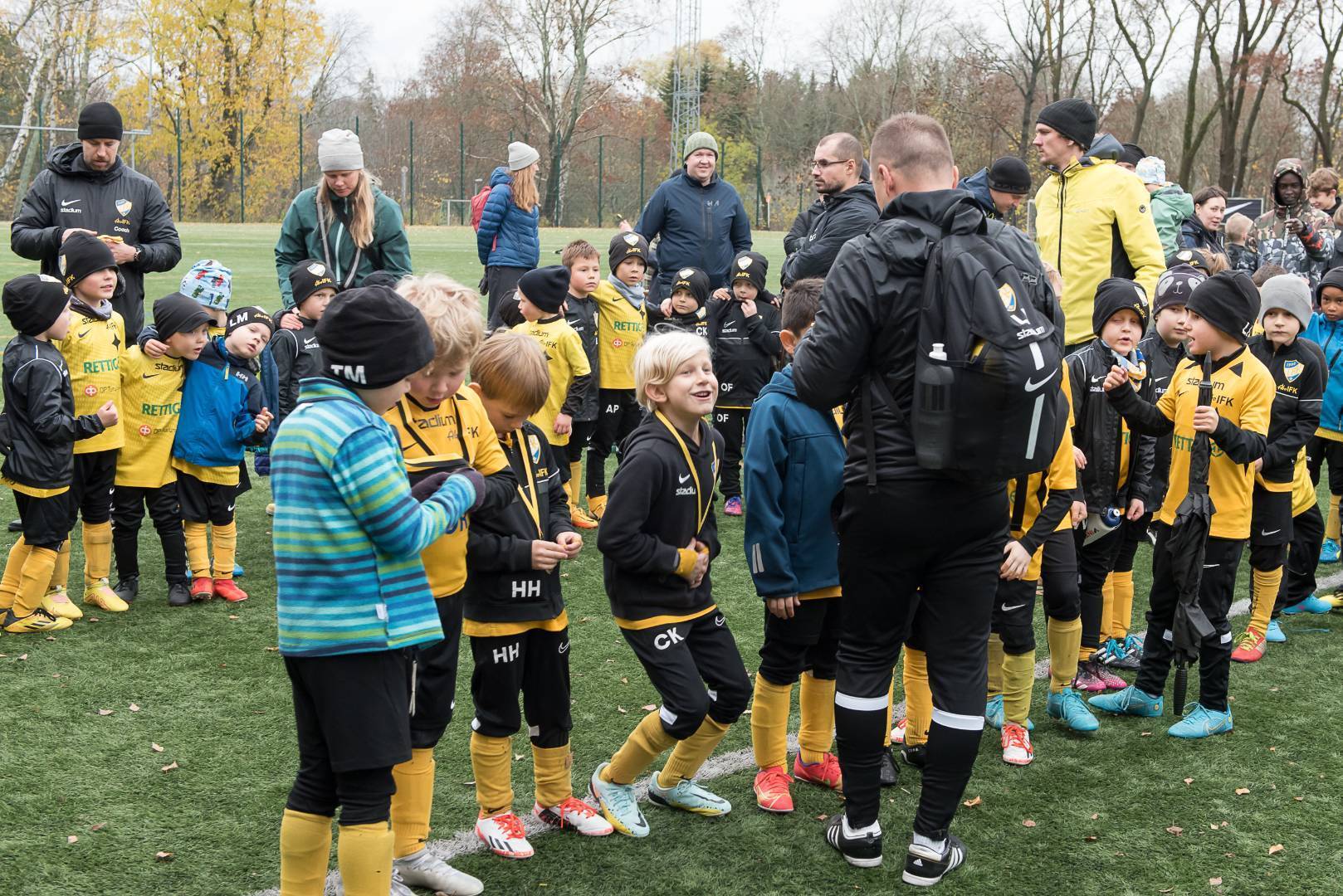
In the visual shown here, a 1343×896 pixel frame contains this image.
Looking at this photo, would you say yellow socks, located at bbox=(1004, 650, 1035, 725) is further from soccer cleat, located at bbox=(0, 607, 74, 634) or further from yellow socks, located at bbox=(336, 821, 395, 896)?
soccer cleat, located at bbox=(0, 607, 74, 634)

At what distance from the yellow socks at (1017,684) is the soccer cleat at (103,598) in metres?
4.33

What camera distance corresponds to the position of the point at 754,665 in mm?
5723

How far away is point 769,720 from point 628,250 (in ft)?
15.4

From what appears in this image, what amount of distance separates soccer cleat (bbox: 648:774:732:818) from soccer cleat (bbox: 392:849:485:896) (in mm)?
825

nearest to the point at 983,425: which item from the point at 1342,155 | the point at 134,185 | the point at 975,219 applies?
the point at 975,219

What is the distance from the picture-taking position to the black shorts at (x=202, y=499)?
6316 mm

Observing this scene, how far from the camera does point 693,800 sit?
4156 mm

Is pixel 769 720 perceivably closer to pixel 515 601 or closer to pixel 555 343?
pixel 515 601

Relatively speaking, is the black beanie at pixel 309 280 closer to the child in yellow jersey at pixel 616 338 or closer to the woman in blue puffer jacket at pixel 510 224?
the child in yellow jersey at pixel 616 338

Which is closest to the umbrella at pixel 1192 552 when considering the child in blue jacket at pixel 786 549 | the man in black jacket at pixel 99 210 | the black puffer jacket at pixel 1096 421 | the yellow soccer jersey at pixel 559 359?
the black puffer jacket at pixel 1096 421

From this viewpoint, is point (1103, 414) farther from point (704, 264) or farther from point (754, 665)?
point (704, 264)

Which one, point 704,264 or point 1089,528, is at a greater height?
point 704,264

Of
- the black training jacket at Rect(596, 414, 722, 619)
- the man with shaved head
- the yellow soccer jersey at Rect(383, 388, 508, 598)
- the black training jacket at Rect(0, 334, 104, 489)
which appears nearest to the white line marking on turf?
the black training jacket at Rect(596, 414, 722, 619)

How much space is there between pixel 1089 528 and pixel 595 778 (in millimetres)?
2520
